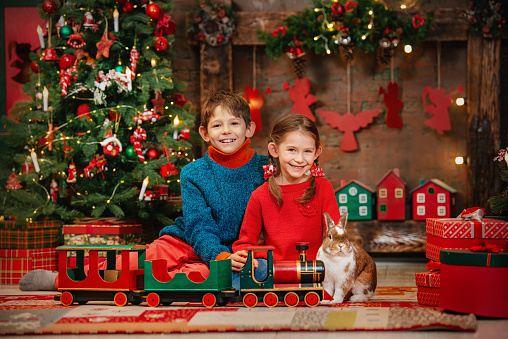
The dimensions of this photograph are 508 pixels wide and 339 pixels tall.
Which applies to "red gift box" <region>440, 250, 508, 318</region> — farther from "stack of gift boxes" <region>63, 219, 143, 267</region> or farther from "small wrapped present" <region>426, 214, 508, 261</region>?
"stack of gift boxes" <region>63, 219, 143, 267</region>

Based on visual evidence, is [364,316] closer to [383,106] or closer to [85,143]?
[85,143]

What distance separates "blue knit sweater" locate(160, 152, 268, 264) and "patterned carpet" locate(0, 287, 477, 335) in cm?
49

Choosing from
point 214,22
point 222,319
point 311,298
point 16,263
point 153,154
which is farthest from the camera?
point 214,22

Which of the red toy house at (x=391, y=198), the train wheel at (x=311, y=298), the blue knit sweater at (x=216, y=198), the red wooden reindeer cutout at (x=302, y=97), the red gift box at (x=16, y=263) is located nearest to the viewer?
the train wheel at (x=311, y=298)

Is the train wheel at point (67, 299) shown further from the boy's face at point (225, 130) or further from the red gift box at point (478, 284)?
the red gift box at point (478, 284)

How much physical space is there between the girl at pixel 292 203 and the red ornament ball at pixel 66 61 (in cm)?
209

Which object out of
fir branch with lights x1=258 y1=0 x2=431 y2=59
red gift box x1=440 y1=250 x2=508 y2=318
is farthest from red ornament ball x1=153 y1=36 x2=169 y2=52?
red gift box x1=440 y1=250 x2=508 y2=318

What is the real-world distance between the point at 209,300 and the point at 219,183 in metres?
0.73

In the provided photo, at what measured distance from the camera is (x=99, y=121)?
4.55m

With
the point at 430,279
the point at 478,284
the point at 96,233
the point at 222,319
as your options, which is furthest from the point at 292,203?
the point at 96,233

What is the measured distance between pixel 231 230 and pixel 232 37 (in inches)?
116

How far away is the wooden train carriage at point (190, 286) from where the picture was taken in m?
2.76

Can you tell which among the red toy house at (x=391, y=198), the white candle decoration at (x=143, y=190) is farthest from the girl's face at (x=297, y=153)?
the red toy house at (x=391, y=198)

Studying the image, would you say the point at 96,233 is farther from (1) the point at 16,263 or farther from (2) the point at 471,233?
(2) the point at 471,233
